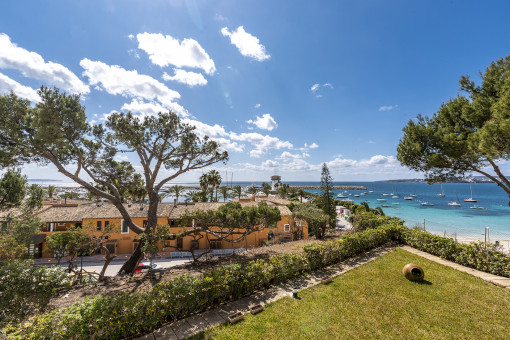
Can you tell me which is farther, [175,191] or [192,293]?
[175,191]

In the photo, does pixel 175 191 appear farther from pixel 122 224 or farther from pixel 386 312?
pixel 386 312

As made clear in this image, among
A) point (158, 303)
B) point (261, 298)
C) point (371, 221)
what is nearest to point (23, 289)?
point (158, 303)

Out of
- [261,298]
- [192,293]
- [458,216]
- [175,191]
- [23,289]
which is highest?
[175,191]

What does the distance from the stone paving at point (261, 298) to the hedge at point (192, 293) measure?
26 centimetres

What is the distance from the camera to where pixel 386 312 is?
20.6 feet

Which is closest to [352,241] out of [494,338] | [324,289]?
[324,289]

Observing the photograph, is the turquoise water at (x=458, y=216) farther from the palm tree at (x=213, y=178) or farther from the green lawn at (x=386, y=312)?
the palm tree at (x=213, y=178)

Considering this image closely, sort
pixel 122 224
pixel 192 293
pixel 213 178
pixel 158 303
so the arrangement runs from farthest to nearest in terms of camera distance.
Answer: pixel 213 178 < pixel 122 224 < pixel 192 293 < pixel 158 303

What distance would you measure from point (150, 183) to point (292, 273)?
32.6 feet

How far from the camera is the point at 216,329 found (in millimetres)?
5602

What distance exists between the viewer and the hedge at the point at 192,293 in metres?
4.56

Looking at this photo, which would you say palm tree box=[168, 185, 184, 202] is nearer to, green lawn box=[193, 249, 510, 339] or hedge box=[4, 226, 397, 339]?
hedge box=[4, 226, 397, 339]

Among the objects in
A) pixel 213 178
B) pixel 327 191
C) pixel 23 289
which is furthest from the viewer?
pixel 213 178

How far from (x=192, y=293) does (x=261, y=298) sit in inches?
104
